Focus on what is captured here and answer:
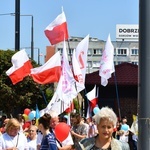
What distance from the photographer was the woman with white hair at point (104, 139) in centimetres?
501

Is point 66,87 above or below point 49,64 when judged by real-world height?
below

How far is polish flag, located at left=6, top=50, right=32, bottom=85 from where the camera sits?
54.6ft

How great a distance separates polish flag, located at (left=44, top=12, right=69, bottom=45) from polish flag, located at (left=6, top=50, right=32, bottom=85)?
1.35 meters

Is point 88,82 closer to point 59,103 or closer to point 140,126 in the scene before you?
point 59,103

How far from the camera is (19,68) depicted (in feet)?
55.3

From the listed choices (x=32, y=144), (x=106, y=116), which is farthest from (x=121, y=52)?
(x=106, y=116)

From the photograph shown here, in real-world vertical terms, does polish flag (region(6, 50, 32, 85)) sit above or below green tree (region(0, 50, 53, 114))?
above

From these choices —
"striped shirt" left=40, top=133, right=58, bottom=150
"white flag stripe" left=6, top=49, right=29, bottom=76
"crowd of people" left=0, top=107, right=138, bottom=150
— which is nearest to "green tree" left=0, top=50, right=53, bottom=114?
"white flag stripe" left=6, top=49, right=29, bottom=76

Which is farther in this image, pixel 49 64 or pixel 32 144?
pixel 49 64

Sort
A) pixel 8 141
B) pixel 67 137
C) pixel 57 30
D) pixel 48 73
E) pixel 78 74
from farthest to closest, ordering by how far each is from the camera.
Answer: pixel 57 30 → pixel 78 74 → pixel 48 73 → pixel 67 137 → pixel 8 141

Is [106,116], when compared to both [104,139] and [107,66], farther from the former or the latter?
[107,66]

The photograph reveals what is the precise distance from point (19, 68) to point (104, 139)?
39.4 feet

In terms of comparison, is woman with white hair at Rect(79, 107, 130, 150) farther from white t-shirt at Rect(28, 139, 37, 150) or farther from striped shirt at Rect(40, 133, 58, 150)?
white t-shirt at Rect(28, 139, 37, 150)

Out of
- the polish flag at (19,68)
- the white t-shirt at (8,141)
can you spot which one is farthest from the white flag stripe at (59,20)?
the white t-shirt at (8,141)
